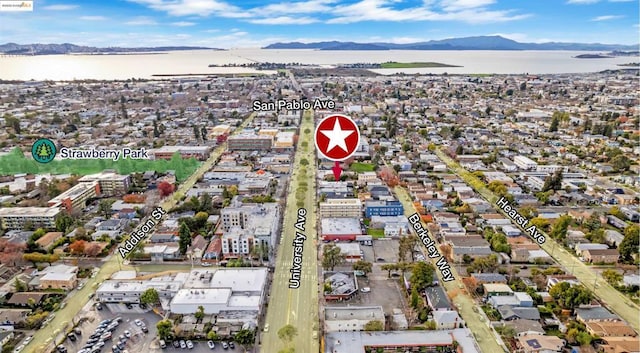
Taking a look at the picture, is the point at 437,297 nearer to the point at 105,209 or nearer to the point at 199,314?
the point at 199,314

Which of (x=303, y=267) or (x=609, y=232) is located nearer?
(x=303, y=267)

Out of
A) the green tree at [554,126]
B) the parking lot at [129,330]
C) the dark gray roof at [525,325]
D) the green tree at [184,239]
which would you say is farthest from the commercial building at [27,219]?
the green tree at [554,126]

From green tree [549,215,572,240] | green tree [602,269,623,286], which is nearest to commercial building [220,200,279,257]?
green tree [549,215,572,240]

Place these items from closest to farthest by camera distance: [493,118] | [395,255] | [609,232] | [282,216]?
[395,255], [609,232], [282,216], [493,118]

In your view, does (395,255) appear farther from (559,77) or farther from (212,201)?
(559,77)

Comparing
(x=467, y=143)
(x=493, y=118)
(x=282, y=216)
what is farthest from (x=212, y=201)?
(x=493, y=118)

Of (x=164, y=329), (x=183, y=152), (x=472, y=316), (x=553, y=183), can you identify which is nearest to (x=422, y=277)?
(x=472, y=316)
